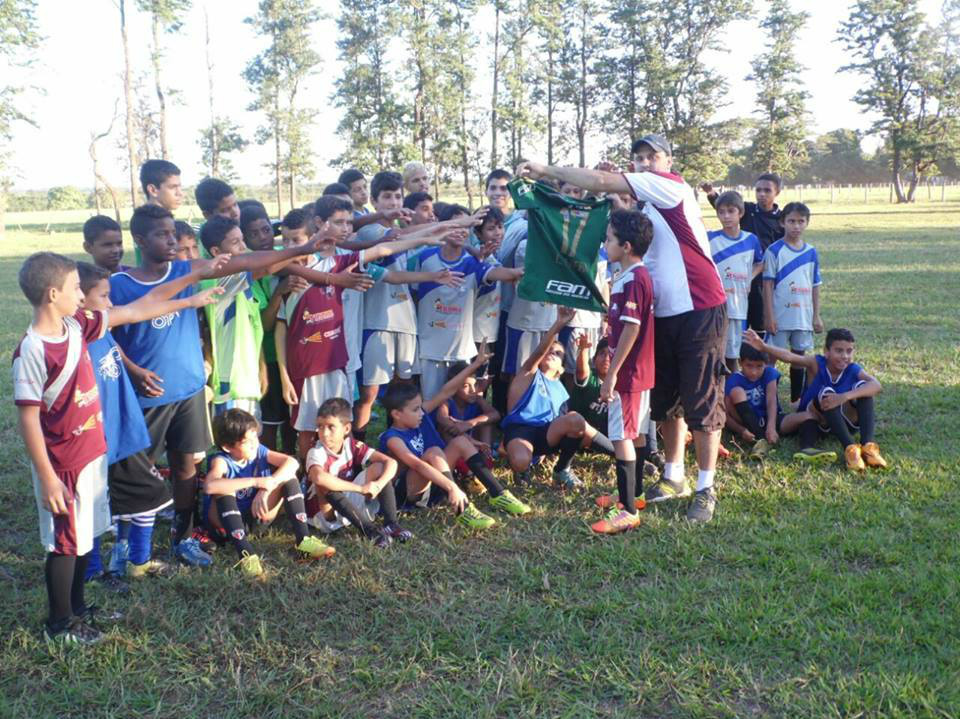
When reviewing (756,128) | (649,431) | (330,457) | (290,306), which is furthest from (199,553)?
(756,128)

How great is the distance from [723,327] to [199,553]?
330 centimetres

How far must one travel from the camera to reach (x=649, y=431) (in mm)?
5543

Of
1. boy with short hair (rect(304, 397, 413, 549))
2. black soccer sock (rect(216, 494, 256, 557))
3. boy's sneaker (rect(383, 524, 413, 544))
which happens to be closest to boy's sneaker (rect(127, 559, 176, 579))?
black soccer sock (rect(216, 494, 256, 557))

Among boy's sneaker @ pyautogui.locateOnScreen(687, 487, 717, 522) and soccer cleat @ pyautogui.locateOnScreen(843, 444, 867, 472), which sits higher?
soccer cleat @ pyautogui.locateOnScreen(843, 444, 867, 472)

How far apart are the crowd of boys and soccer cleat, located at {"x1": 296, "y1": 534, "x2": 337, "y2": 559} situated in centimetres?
1

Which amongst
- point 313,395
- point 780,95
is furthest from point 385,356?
point 780,95

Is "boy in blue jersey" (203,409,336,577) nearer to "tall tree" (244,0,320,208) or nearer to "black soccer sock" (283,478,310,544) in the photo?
"black soccer sock" (283,478,310,544)

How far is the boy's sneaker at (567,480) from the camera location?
536 centimetres

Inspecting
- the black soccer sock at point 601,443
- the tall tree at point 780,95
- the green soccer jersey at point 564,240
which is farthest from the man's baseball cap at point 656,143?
the tall tree at point 780,95

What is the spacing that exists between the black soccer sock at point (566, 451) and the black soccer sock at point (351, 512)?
1480 mm

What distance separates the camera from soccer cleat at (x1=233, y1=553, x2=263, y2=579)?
164 inches

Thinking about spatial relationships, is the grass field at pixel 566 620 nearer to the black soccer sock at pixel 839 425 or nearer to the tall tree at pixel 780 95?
the black soccer sock at pixel 839 425

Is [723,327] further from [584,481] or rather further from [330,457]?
[330,457]

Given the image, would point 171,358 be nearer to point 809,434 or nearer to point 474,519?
point 474,519
